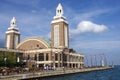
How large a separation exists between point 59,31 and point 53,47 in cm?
1357

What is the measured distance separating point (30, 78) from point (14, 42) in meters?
93.2

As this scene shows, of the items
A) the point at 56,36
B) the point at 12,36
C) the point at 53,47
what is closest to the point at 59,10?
the point at 56,36

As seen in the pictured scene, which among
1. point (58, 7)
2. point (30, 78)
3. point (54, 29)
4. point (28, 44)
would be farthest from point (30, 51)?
point (30, 78)

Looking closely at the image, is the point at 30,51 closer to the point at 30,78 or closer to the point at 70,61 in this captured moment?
the point at 70,61

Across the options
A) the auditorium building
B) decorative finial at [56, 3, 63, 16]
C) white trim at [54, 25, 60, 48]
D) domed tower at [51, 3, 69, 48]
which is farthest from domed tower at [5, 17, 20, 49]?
decorative finial at [56, 3, 63, 16]

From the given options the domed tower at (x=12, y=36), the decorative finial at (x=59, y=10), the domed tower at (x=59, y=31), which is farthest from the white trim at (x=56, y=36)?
the domed tower at (x=12, y=36)

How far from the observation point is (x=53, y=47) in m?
116

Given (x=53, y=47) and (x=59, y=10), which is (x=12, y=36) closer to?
(x=59, y=10)

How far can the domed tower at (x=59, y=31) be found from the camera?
123531mm

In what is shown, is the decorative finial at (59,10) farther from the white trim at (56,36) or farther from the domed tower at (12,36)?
the domed tower at (12,36)

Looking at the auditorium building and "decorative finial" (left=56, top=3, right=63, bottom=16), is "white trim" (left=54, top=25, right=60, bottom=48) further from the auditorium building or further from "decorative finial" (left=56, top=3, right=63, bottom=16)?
"decorative finial" (left=56, top=3, right=63, bottom=16)

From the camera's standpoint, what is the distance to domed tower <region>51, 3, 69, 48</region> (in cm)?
12353

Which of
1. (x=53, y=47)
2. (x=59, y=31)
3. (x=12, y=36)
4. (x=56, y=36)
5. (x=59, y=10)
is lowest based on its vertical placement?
(x=53, y=47)

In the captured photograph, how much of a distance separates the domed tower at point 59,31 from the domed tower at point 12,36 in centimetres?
3239
